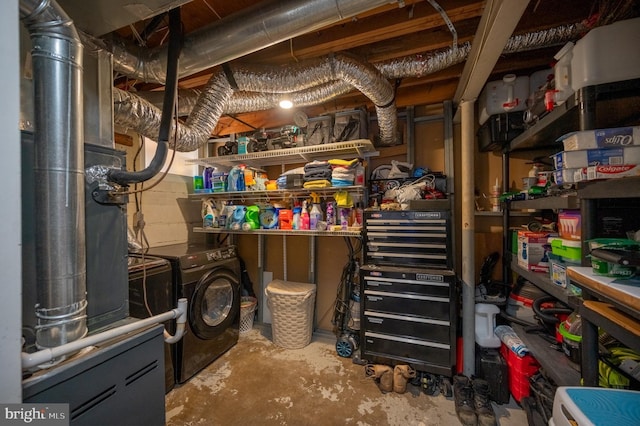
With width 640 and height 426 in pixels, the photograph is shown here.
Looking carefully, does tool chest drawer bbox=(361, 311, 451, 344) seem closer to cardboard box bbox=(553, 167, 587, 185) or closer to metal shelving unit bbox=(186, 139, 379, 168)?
cardboard box bbox=(553, 167, 587, 185)

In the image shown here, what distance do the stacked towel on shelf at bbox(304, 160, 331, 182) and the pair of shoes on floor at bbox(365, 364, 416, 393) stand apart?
5.31 ft

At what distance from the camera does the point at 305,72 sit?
1.54m

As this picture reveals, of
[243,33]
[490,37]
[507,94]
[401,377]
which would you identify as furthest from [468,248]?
[243,33]

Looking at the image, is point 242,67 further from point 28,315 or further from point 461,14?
point 28,315

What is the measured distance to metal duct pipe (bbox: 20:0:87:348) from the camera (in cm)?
66

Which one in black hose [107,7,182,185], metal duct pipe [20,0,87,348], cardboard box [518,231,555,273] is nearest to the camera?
metal duct pipe [20,0,87,348]

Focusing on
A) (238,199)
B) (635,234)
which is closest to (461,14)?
(635,234)

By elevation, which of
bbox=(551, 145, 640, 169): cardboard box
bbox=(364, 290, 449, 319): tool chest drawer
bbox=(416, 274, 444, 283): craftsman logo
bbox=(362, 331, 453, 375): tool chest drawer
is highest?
bbox=(551, 145, 640, 169): cardboard box

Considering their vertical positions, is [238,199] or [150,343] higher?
[238,199]

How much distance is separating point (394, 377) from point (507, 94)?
7.52ft

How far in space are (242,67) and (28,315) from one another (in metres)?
1.58

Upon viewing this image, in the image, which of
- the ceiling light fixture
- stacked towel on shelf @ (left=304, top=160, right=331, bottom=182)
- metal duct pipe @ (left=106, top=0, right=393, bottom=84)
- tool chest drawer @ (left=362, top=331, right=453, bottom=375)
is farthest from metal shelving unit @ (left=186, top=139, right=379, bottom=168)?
tool chest drawer @ (left=362, top=331, right=453, bottom=375)

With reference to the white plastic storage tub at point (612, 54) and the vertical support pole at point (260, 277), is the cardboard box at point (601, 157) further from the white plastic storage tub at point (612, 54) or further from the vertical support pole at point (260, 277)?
the vertical support pole at point (260, 277)

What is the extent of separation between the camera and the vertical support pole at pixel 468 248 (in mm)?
1786
